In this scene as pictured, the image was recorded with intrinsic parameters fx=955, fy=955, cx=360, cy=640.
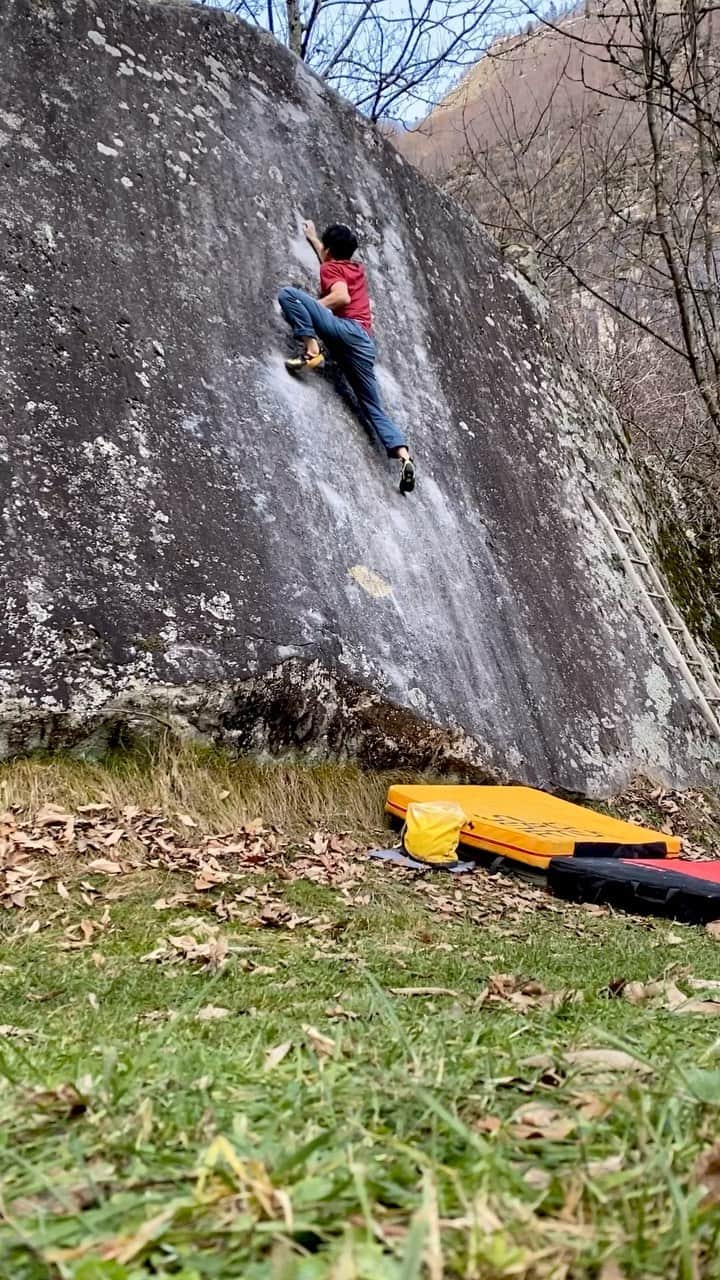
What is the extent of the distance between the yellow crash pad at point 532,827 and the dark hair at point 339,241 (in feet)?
15.3

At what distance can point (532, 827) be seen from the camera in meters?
5.99

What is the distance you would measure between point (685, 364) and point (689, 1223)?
55.0 ft

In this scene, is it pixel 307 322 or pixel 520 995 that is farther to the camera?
pixel 307 322

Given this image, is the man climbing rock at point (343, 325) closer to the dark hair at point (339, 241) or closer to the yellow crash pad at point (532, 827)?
the dark hair at point (339, 241)

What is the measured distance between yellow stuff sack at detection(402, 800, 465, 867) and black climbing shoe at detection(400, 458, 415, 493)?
9.88 feet

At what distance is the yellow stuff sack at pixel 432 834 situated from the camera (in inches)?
227

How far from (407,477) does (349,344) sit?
4.06 feet

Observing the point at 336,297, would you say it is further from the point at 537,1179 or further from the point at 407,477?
the point at 537,1179

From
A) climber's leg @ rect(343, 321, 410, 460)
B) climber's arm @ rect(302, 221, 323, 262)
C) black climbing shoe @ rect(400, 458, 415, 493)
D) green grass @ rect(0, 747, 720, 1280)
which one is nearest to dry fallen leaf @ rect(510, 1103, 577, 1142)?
green grass @ rect(0, 747, 720, 1280)

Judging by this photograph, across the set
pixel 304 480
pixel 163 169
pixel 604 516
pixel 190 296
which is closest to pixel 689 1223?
pixel 304 480

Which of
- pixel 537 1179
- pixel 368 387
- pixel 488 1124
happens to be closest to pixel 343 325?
pixel 368 387

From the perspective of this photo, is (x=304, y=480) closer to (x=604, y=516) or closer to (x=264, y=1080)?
(x=604, y=516)

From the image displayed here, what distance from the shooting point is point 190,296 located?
718cm

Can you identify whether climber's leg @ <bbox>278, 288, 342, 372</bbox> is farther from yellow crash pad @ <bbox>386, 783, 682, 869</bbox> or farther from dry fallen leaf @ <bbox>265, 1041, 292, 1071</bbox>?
dry fallen leaf @ <bbox>265, 1041, 292, 1071</bbox>
